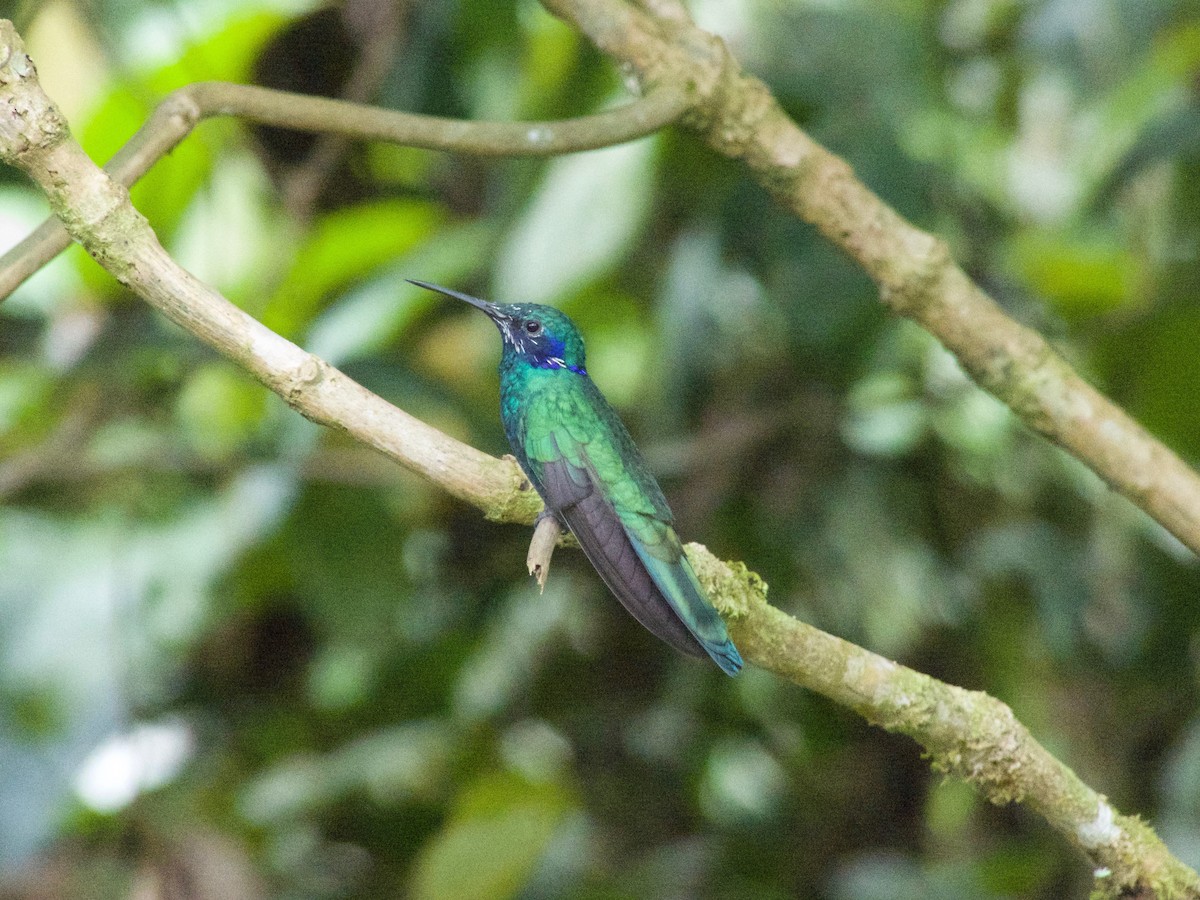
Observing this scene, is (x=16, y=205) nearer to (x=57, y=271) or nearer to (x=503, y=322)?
(x=57, y=271)

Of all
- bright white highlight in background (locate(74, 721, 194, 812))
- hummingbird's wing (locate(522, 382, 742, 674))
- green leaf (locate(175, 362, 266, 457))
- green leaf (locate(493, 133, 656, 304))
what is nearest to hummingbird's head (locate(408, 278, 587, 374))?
hummingbird's wing (locate(522, 382, 742, 674))

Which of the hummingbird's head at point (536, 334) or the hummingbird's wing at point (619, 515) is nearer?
the hummingbird's wing at point (619, 515)

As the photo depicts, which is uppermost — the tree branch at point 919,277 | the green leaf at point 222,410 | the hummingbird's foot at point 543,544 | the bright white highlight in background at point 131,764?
the green leaf at point 222,410

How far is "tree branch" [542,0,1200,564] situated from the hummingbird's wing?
20.3 inches

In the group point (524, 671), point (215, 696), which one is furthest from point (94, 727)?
point (524, 671)

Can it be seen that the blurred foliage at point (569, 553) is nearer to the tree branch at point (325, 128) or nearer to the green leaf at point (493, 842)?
the green leaf at point (493, 842)

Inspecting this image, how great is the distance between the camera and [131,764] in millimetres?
2666

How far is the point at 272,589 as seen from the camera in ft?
11.1

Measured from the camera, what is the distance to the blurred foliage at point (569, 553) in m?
2.77

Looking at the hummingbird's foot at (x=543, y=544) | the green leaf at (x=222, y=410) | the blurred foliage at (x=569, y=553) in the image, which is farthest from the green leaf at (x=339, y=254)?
the hummingbird's foot at (x=543, y=544)

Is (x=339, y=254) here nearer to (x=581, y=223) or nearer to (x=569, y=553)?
(x=581, y=223)

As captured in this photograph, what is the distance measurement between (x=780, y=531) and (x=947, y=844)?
1015 millimetres

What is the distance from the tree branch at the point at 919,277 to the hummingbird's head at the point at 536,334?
15.1 inches

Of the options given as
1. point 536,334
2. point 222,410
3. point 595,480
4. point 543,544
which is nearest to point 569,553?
point 222,410
